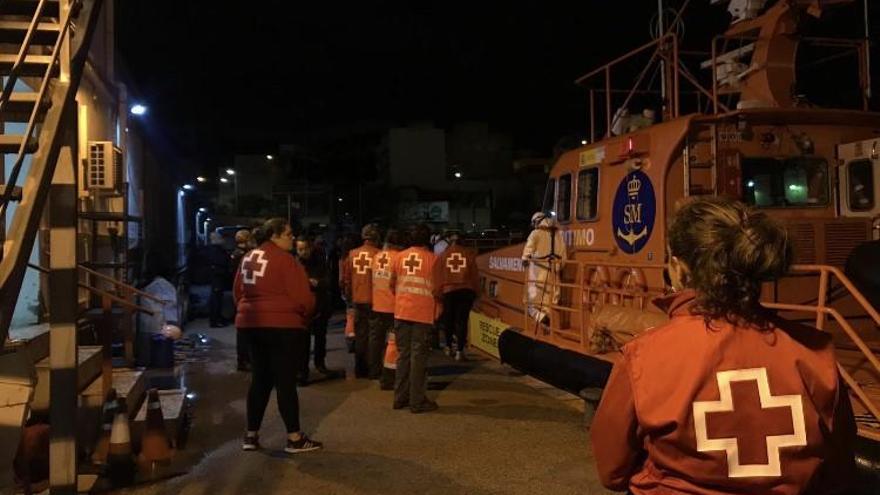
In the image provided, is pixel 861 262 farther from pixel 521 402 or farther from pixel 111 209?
pixel 111 209

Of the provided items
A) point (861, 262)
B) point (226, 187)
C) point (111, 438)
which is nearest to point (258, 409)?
point (111, 438)

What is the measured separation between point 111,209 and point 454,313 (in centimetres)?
538

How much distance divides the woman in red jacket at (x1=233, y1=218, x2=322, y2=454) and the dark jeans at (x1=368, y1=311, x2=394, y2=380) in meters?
2.84

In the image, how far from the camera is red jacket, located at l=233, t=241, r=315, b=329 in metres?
6.13

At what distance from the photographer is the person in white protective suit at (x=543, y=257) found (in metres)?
8.66

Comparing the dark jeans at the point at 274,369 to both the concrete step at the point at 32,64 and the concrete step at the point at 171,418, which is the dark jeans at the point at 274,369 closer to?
the concrete step at the point at 171,418

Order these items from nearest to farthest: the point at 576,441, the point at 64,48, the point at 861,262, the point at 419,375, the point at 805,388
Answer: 1. the point at 805,388
2. the point at 64,48
3. the point at 861,262
4. the point at 576,441
5. the point at 419,375

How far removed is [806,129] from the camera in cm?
698

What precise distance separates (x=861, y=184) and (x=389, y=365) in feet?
16.7

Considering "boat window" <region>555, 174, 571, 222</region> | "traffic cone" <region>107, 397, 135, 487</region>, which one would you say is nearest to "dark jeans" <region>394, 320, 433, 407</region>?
"boat window" <region>555, 174, 571, 222</region>

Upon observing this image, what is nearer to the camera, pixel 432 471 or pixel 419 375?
pixel 432 471

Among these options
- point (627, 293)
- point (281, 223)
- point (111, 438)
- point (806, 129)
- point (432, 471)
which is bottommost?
point (432, 471)

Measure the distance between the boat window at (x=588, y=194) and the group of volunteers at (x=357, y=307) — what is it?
1.70 metres

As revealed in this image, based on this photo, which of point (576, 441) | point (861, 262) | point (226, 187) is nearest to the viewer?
point (861, 262)
